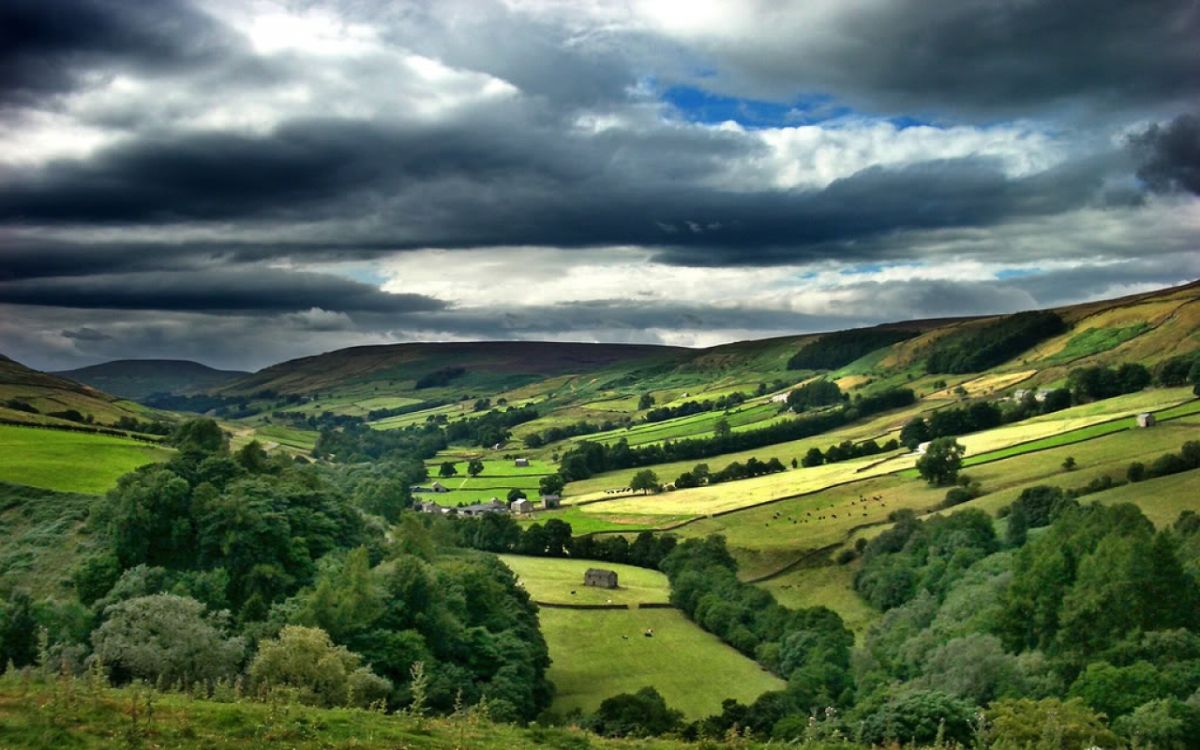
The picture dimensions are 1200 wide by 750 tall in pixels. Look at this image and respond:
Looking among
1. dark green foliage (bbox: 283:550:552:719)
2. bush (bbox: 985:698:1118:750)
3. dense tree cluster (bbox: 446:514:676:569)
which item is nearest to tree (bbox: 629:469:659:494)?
dense tree cluster (bbox: 446:514:676:569)

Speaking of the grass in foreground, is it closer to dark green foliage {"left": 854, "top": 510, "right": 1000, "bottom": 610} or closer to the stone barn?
dark green foliage {"left": 854, "top": 510, "right": 1000, "bottom": 610}

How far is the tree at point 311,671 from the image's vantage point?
38.5 metres

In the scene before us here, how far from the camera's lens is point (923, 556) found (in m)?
87.6

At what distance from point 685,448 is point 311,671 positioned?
147 meters

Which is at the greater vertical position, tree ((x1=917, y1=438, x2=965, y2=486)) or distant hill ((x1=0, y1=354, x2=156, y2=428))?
distant hill ((x1=0, y1=354, x2=156, y2=428))

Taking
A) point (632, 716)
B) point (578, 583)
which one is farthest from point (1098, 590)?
point (578, 583)

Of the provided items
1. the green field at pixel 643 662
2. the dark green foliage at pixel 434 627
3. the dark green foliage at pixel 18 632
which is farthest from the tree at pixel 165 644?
the green field at pixel 643 662

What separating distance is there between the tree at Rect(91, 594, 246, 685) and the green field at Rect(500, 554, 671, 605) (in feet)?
164

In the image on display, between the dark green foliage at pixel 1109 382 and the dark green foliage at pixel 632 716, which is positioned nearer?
the dark green foliage at pixel 632 716

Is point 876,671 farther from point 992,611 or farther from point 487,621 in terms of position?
point 487,621

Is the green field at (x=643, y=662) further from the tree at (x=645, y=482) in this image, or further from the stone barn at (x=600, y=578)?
the tree at (x=645, y=482)

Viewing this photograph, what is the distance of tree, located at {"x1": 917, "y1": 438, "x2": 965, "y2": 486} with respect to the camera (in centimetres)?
11300

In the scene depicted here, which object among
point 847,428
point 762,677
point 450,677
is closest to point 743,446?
point 847,428

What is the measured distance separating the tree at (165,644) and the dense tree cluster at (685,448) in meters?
132
